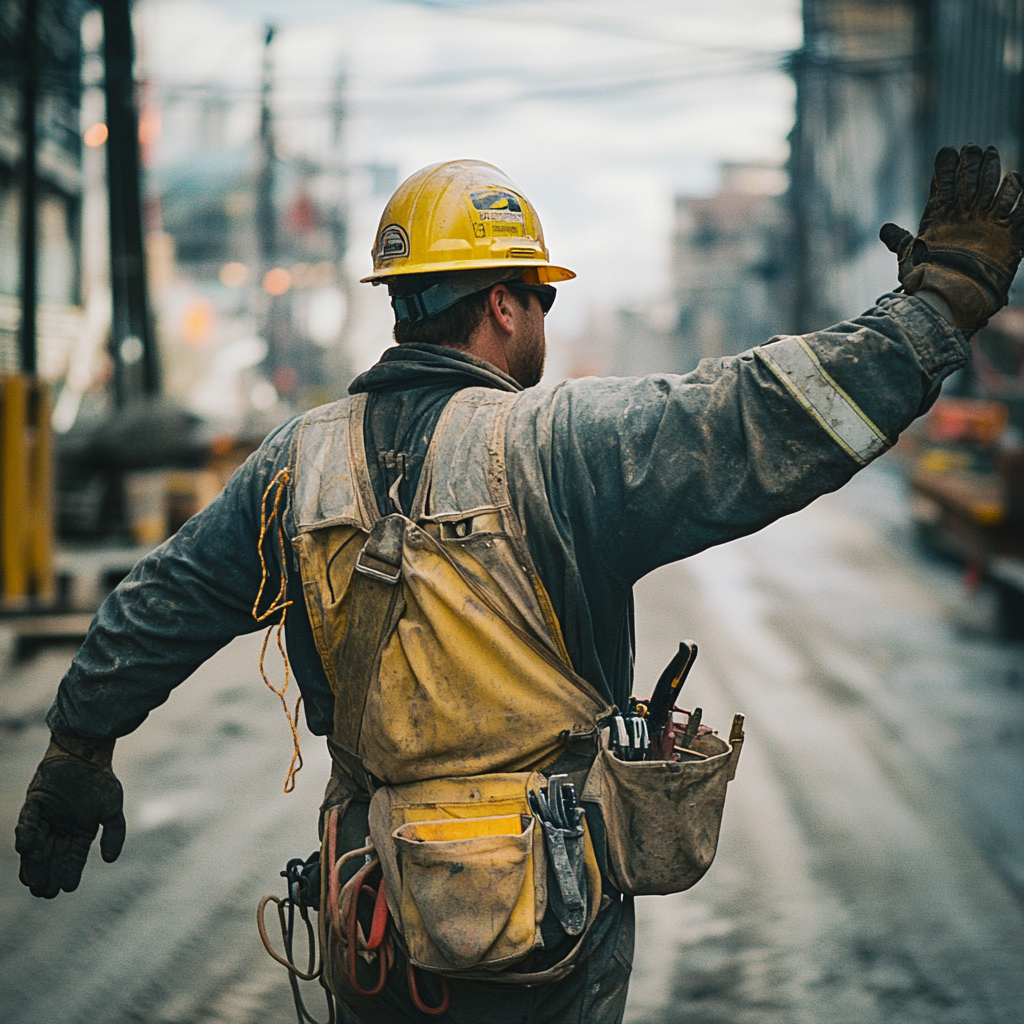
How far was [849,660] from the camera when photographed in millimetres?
8875

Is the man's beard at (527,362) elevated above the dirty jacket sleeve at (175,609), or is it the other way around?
the man's beard at (527,362)

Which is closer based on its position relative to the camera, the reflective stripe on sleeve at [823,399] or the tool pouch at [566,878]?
the reflective stripe on sleeve at [823,399]

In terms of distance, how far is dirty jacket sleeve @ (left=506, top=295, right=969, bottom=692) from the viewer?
6.40ft

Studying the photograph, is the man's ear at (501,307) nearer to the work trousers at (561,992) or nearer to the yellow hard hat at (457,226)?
the yellow hard hat at (457,226)

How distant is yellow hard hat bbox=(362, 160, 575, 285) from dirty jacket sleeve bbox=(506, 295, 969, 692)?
1.11ft

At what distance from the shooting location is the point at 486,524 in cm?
212

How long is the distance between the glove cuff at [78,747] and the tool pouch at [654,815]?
3.52ft

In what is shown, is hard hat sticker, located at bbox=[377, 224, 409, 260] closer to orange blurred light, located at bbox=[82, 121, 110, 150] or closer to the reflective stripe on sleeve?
the reflective stripe on sleeve

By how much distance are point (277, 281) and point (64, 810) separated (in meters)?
34.1

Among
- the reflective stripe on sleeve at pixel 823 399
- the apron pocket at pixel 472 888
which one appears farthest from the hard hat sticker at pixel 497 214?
the apron pocket at pixel 472 888

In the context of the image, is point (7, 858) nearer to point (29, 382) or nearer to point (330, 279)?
point (29, 382)

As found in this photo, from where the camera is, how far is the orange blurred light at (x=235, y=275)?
160 feet

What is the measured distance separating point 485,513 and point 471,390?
0.27 m

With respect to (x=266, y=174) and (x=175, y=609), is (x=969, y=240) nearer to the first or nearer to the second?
(x=175, y=609)
